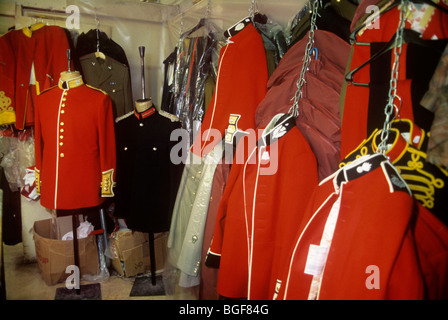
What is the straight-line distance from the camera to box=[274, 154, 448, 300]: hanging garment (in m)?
0.57

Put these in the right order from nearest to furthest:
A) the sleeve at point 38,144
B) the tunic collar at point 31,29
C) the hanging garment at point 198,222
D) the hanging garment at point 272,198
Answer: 1. the hanging garment at point 272,198
2. the hanging garment at point 198,222
3. the sleeve at point 38,144
4. the tunic collar at point 31,29

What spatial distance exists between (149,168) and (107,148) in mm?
278

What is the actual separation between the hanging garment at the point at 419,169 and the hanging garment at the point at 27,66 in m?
2.00

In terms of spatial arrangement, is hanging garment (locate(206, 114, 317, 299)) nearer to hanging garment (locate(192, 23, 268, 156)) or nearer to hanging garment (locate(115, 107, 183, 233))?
hanging garment (locate(192, 23, 268, 156))

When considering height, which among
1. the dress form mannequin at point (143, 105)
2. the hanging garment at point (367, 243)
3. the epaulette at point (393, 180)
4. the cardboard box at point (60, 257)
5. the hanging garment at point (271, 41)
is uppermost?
the hanging garment at point (271, 41)

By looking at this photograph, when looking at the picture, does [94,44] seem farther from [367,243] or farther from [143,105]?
[367,243]

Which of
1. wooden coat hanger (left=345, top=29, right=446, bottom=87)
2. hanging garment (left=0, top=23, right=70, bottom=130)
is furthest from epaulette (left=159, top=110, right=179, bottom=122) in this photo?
wooden coat hanger (left=345, top=29, right=446, bottom=87)

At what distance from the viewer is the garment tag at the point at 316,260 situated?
70 centimetres

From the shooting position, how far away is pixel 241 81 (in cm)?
122

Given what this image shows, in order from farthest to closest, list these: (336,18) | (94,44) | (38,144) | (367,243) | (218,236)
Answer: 1. (94,44)
2. (38,144)
3. (218,236)
4. (336,18)
5. (367,243)

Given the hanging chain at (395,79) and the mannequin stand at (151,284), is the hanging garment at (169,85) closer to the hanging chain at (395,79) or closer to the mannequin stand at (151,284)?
the mannequin stand at (151,284)

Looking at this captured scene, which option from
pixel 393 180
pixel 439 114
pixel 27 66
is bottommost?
pixel 393 180

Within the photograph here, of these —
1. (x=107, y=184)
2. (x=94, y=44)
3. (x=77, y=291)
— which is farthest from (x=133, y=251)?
(x=94, y=44)

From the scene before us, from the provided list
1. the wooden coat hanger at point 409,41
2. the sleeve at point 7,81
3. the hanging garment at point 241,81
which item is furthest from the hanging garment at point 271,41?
the sleeve at point 7,81
